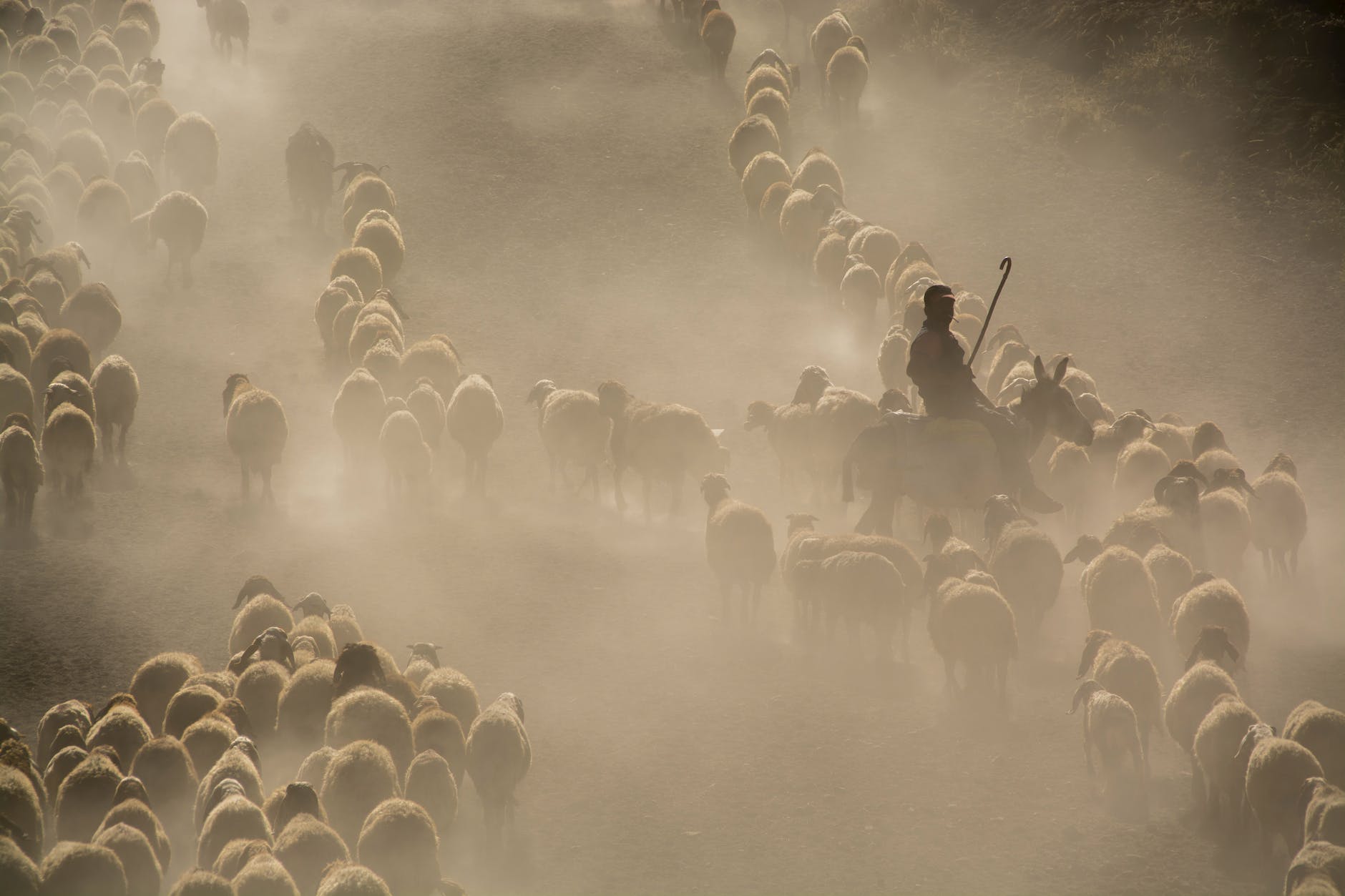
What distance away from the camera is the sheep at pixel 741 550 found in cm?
1498

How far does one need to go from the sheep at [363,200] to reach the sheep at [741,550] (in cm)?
1185

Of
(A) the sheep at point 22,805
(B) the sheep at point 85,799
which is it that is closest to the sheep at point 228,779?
(B) the sheep at point 85,799

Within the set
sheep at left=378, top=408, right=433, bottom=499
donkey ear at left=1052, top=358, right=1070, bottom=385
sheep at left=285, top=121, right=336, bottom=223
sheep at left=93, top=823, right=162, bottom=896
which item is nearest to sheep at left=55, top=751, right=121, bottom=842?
sheep at left=93, top=823, right=162, bottom=896

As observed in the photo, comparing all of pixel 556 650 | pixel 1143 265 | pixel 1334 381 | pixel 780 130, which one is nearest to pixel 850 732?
pixel 556 650

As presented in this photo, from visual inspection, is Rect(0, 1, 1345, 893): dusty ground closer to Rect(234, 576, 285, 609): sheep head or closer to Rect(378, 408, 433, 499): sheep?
Rect(378, 408, 433, 499): sheep

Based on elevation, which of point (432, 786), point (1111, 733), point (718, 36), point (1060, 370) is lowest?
point (432, 786)

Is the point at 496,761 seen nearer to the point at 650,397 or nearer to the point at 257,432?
the point at 257,432

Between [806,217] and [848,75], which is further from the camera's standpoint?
[848,75]

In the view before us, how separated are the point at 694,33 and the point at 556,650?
21.5 m

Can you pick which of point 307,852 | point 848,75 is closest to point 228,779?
point 307,852

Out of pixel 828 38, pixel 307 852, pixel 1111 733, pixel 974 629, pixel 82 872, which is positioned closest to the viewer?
pixel 82 872

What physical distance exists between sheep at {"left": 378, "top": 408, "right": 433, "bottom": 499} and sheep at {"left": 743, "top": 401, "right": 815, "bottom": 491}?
14.1ft

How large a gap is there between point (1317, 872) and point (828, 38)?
923 inches

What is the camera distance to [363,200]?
80.7ft
